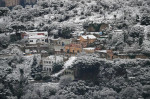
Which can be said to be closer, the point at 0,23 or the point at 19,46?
the point at 19,46

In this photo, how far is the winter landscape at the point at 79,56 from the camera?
40.6 m

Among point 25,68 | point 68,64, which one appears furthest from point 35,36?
point 68,64

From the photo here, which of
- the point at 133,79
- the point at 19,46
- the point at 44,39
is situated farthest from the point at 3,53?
the point at 133,79

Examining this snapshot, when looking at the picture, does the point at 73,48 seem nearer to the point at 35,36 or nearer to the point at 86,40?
the point at 86,40

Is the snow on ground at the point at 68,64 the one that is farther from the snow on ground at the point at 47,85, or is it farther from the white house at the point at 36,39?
the white house at the point at 36,39

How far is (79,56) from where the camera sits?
43.6 metres

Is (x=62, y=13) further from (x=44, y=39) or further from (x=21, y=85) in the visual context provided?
(x=21, y=85)

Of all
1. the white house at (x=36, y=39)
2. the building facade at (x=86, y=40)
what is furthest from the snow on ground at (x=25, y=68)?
the building facade at (x=86, y=40)

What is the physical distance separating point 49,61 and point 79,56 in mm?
3384

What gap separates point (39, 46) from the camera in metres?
48.2

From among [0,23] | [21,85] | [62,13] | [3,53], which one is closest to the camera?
[21,85]

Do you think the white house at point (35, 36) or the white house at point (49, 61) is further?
the white house at point (35, 36)

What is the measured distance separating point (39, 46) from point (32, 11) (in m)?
14.3

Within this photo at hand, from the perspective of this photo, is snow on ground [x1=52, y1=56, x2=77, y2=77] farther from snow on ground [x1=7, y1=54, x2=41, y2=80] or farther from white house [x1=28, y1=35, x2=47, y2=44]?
white house [x1=28, y1=35, x2=47, y2=44]
